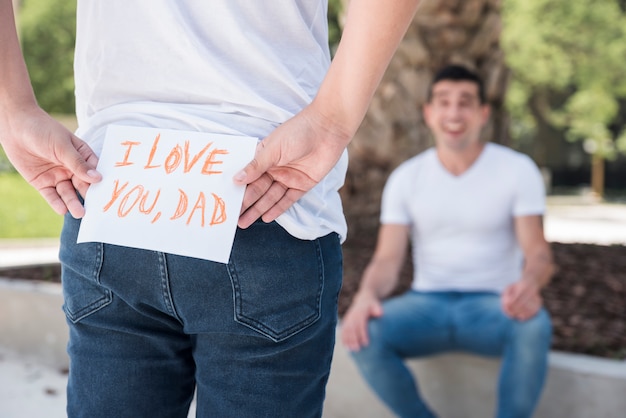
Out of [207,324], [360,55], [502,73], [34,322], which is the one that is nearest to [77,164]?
[207,324]

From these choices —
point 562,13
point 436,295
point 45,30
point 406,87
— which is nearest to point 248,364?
point 436,295

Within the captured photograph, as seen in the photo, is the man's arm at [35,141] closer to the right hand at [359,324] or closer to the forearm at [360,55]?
the forearm at [360,55]

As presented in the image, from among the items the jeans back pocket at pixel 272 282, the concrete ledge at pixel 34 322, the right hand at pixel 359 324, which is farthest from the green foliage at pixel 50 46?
the jeans back pocket at pixel 272 282

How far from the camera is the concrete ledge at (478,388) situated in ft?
8.86

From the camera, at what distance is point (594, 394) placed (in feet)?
8.87

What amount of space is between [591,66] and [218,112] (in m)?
16.2

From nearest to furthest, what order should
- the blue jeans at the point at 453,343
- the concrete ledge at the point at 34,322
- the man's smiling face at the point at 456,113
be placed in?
1. the blue jeans at the point at 453,343
2. the man's smiling face at the point at 456,113
3. the concrete ledge at the point at 34,322

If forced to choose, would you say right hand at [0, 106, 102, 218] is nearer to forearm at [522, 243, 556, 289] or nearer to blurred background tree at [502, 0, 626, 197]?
forearm at [522, 243, 556, 289]

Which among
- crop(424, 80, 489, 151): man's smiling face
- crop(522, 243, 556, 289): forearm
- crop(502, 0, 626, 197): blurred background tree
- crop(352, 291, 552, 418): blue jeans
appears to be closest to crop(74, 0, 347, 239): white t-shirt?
crop(352, 291, 552, 418): blue jeans

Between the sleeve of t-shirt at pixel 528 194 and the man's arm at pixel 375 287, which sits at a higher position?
the sleeve of t-shirt at pixel 528 194

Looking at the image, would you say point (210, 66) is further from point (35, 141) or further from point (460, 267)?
point (460, 267)

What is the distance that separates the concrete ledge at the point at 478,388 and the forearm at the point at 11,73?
6.95ft

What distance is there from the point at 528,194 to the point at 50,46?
68.0 feet

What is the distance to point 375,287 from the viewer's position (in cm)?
290
